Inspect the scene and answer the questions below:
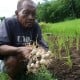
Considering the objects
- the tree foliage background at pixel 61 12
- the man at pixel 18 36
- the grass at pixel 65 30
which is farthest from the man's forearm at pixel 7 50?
the tree foliage background at pixel 61 12

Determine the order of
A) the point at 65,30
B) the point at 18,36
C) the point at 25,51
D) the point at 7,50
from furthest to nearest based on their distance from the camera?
1. the point at 65,30
2. the point at 18,36
3. the point at 7,50
4. the point at 25,51

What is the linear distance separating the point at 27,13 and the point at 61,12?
22.5 m

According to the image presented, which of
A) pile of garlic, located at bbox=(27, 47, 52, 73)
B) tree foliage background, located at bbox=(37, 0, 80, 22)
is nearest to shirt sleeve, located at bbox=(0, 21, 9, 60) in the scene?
pile of garlic, located at bbox=(27, 47, 52, 73)

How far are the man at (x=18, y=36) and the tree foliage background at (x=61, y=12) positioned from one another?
70.1ft

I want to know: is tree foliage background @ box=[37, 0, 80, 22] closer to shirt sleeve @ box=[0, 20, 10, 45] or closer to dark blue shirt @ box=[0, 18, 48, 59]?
dark blue shirt @ box=[0, 18, 48, 59]

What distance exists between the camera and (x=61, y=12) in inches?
1007

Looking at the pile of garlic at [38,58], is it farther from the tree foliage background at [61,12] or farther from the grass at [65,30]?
the tree foliage background at [61,12]

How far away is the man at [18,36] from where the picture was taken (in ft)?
10.3

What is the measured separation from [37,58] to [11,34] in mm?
471

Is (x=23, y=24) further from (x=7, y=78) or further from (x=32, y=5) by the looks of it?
(x=7, y=78)

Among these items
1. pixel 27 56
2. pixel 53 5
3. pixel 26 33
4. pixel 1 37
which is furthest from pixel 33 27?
pixel 53 5

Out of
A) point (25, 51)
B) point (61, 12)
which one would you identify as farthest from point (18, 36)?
point (61, 12)

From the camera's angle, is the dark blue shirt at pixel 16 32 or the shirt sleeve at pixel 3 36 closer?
the shirt sleeve at pixel 3 36

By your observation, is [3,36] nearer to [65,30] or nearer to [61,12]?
[65,30]
